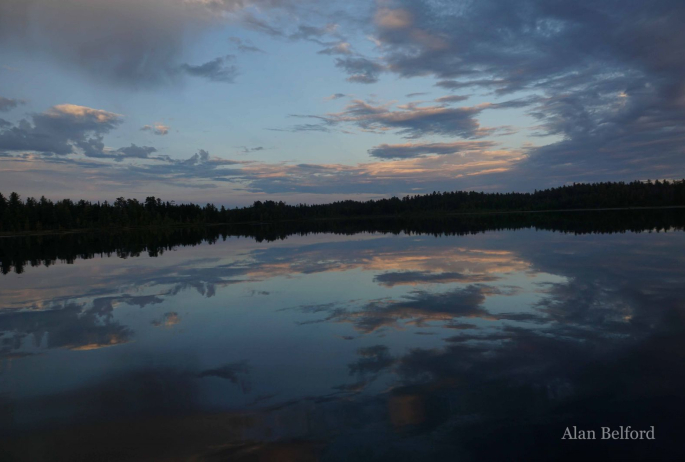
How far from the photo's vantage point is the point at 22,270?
104 feet

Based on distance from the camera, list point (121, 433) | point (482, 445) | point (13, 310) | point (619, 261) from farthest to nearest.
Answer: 1. point (619, 261)
2. point (13, 310)
3. point (121, 433)
4. point (482, 445)

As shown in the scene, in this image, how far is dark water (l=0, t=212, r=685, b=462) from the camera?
6484 millimetres

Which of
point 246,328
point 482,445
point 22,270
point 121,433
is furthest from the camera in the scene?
point 22,270

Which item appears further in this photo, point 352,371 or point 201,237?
point 201,237

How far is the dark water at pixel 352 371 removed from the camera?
648cm

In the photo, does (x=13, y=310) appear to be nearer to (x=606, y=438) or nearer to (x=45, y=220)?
(x=606, y=438)

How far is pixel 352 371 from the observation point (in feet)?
30.3

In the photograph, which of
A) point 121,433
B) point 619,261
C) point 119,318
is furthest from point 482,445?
point 619,261

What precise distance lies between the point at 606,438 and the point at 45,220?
545ft

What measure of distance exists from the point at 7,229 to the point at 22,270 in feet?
398

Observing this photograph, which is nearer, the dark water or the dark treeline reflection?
the dark water

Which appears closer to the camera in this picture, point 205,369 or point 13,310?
point 205,369

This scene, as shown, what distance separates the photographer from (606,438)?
20.7ft

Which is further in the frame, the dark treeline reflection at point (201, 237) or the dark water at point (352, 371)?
the dark treeline reflection at point (201, 237)
